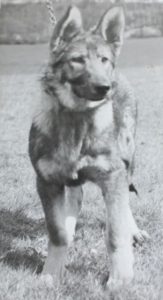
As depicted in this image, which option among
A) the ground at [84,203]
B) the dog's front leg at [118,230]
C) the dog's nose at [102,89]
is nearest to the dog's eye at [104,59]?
the dog's nose at [102,89]

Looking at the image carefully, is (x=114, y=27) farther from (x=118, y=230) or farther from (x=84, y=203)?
(x=84, y=203)

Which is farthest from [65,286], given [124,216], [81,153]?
[81,153]

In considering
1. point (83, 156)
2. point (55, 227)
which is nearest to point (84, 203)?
point (55, 227)

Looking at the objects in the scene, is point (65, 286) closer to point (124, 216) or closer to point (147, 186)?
point (124, 216)

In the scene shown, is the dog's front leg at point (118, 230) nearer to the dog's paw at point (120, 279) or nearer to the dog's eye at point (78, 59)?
the dog's paw at point (120, 279)

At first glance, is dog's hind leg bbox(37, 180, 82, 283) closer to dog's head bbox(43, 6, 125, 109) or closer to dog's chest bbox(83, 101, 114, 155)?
dog's chest bbox(83, 101, 114, 155)

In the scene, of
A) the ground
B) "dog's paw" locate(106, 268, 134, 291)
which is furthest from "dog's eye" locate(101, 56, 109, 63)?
"dog's paw" locate(106, 268, 134, 291)

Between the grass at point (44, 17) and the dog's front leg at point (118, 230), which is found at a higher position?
the grass at point (44, 17)
